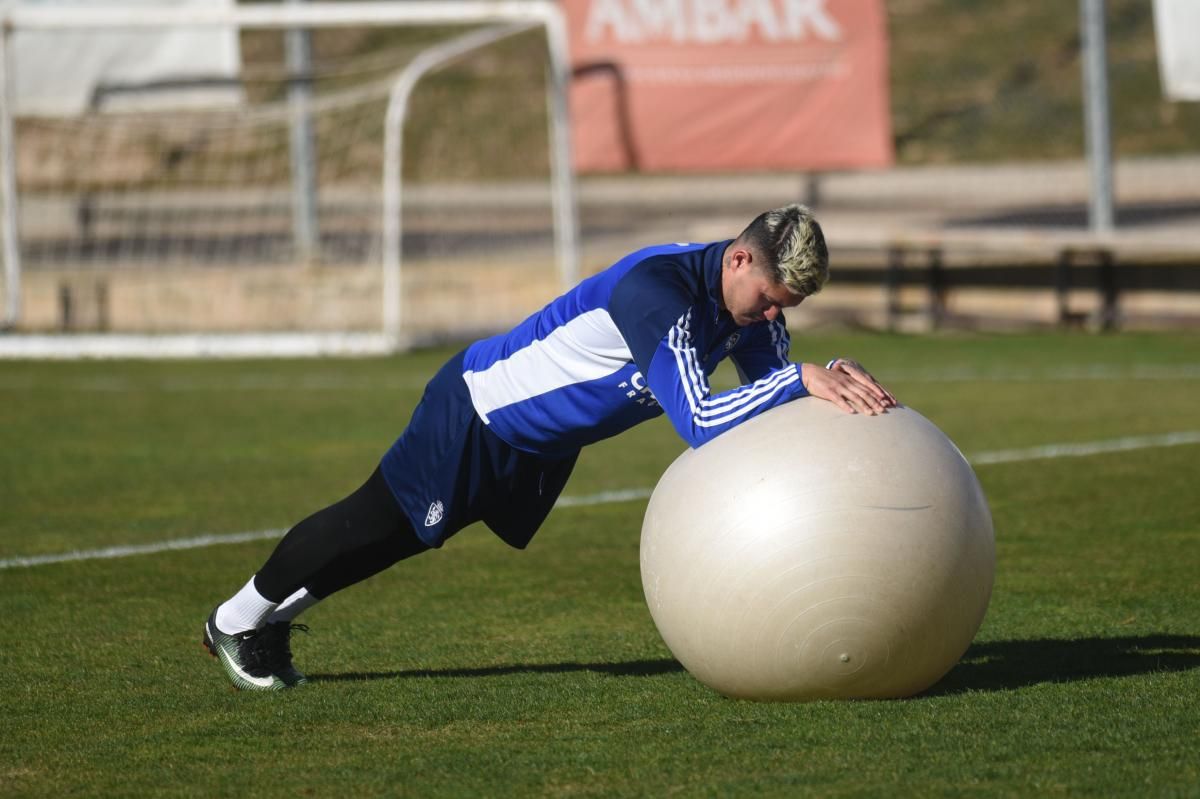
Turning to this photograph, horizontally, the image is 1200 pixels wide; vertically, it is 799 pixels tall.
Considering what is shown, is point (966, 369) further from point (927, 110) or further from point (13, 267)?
point (927, 110)

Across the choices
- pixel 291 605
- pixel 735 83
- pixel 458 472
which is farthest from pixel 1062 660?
pixel 735 83

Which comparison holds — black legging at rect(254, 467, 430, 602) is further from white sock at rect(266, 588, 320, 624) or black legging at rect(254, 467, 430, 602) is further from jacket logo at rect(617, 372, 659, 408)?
jacket logo at rect(617, 372, 659, 408)

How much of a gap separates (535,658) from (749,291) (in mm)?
1744

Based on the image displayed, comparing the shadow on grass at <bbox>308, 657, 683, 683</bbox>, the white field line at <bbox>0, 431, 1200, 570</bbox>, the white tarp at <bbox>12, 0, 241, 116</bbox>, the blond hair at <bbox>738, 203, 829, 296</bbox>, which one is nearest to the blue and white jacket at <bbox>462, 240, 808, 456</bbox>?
the blond hair at <bbox>738, 203, 829, 296</bbox>

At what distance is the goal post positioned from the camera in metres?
18.5

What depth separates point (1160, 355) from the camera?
1678 cm

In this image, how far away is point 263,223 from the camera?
21609 mm

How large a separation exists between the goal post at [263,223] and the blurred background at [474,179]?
0.04 m

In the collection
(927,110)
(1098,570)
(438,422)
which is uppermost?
(927,110)

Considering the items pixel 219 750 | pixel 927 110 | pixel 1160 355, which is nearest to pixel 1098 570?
pixel 219 750

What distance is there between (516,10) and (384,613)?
12381 mm

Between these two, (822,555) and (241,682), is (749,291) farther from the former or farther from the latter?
(241,682)

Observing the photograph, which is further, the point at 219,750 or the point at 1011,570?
the point at 1011,570

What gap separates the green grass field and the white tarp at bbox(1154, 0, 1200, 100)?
6653mm
